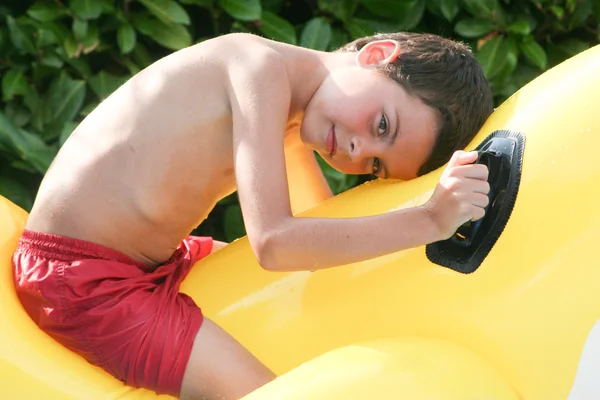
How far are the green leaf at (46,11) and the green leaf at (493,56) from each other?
1371 mm

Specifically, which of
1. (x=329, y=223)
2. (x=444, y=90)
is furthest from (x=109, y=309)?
(x=444, y=90)

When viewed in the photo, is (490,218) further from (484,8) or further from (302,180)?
(484,8)

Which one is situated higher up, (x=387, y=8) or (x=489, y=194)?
(x=489, y=194)

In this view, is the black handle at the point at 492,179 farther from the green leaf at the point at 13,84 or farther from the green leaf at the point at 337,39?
the green leaf at the point at 13,84

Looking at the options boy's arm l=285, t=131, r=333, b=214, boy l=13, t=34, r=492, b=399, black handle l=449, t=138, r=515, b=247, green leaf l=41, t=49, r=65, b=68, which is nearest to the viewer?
black handle l=449, t=138, r=515, b=247

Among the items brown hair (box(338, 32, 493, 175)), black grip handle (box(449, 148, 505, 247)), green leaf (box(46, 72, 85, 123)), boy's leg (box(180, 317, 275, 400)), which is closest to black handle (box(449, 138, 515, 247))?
black grip handle (box(449, 148, 505, 247))

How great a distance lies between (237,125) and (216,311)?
386 millimetres

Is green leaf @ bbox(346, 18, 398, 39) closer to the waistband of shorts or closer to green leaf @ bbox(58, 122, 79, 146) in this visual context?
green leaf @ bbox(58, 122, 79, 146)

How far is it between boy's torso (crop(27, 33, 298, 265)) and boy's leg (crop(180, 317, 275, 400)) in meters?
0.29

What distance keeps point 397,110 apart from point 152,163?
520 millimetres

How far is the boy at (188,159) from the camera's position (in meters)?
1.65

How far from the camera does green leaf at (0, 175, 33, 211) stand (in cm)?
264

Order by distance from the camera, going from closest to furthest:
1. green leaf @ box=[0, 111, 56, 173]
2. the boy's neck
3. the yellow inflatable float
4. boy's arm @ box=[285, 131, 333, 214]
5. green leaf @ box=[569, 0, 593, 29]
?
1. the yellow inflatable float
2. the boy's neck
3. boy's arm @ box=[285, 131, 333, 214]
4. green leaf @ box=[0, 111, 56, 173]
5. green leaf @ box=[569, 0, 593, 29]

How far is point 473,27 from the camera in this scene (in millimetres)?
2824
